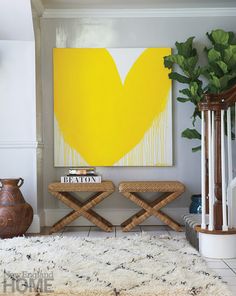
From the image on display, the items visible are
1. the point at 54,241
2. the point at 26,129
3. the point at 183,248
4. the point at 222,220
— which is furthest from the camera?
the point at 26,129

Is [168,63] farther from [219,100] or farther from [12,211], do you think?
[12,211]

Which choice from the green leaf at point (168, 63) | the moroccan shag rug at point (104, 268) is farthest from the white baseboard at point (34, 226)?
the green leaf at point (168, 63)

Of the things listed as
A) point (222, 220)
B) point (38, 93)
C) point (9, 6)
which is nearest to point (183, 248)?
point (222, 220)

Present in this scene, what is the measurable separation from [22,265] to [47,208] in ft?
6.56

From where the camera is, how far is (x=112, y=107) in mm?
4922

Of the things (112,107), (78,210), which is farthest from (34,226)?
(112,107)

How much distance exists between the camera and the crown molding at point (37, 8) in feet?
14.8

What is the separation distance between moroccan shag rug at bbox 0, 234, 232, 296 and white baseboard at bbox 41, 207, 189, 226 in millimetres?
987

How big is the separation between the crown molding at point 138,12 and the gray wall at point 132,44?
0.04m

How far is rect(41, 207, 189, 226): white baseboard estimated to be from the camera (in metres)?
4.93

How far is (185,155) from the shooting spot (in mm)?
4980

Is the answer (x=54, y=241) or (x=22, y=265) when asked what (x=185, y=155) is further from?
(x=22, y=265)

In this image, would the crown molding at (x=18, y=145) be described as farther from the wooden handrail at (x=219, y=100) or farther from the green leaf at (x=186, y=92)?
the wooden handrail at (x=219, y=100)

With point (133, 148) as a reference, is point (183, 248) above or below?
below
